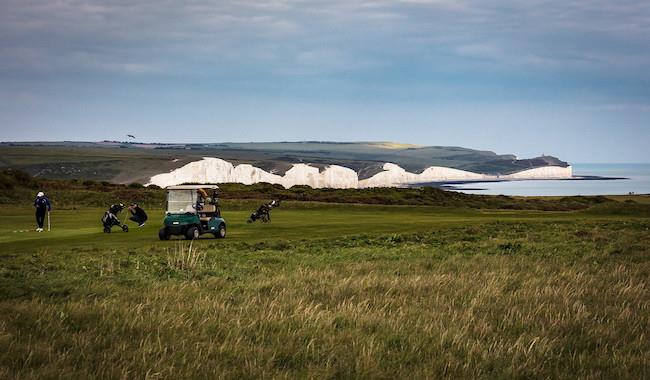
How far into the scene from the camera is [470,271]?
19.9 m

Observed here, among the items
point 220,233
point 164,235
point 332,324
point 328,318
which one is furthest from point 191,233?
point 332,324

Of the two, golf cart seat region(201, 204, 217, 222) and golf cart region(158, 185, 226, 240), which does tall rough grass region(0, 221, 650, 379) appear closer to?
golf cart region(158, 185, 226, 240)

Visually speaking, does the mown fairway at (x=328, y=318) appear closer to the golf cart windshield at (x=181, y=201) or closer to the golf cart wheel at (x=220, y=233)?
the golf cart windshield at (x=181, y=201)

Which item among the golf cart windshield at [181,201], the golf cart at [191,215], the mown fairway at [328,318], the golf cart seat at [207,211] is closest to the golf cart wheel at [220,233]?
the golf cart at [191,215]

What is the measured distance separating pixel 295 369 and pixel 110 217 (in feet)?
98.5

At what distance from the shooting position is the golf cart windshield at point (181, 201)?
1406 inches

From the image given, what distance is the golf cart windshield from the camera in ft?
117

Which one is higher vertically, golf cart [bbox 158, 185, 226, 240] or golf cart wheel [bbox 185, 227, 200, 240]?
golf cart [bbox 158, 185, 226, 240]

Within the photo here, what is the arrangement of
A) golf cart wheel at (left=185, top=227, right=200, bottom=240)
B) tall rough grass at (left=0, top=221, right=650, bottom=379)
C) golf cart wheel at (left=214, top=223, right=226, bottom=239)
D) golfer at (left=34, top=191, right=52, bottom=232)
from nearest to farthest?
tall rough grass at (left=0, top=221, right=650, bottom=379), golf cart wheel at (left=185, top=227, right=200, bottom=240), golf cart wheel at (left=214, top=223, right=226, bottom=239), golfer at (left=34, top=191, right=52, bottom=232)

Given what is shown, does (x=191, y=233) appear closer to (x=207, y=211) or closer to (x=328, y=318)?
(x=207, y=211)

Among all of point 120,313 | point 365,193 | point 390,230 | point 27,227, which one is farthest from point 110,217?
point 365,193

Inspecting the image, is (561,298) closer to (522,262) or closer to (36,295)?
(522,262)

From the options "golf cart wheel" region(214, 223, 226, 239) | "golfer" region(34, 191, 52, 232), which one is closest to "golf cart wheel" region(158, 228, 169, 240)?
"golf cart wheel" region(214, 223, 226, 239)

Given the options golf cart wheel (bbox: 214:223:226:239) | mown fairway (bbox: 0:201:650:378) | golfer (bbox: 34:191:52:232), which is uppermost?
mown fairway (bbox: 0:201:650:378)
